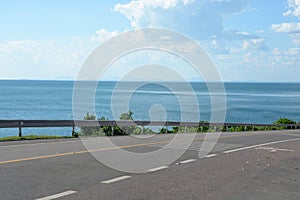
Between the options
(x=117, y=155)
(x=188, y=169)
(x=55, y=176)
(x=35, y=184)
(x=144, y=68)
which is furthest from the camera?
(x=144, y=68)

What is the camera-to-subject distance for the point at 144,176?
8781mm

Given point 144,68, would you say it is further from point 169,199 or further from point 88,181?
point 169,199

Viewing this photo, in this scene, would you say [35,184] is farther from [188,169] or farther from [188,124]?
[188,124]

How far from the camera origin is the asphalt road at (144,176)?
23.5ft

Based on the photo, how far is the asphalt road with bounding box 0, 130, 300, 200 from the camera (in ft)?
23.5

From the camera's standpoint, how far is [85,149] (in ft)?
43.6

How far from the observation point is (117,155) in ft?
39.4

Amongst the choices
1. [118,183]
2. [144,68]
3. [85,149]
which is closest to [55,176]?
[118,183]

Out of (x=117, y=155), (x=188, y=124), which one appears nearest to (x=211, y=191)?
(x=117, y=155)

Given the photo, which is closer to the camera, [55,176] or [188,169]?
[55,176]

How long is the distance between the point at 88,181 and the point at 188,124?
870 inches

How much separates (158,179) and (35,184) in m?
2.48

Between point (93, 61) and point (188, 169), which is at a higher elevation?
point (93, 61)

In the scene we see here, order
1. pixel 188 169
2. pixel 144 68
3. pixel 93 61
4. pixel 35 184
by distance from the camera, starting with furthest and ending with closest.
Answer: pixel 144 68 → pixel 93 61 → pixel 188 169 → pixel 35 184
